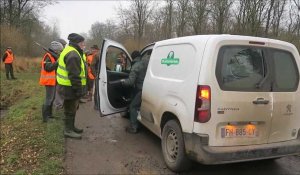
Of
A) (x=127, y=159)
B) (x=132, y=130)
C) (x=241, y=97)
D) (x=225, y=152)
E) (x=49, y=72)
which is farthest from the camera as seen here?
(x=49, y=72)

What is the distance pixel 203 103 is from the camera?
15.0 ft

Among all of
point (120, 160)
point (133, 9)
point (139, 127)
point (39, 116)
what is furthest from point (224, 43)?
point (133, 9)

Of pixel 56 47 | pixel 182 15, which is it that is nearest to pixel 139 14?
pixel 182 15

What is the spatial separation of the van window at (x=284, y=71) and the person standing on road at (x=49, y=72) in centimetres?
458

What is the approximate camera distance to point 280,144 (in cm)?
503

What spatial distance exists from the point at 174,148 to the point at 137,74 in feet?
7.25

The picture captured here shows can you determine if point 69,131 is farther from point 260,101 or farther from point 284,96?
point 284,96

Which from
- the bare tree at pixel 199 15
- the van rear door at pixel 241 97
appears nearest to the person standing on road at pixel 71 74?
the van rear door at pixel 241 97

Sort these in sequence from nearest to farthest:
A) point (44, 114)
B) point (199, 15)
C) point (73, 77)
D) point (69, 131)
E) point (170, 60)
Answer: point (170, 60) → point (73, 77) → point (69, 131) → point (44, 114) → point (199, 15)

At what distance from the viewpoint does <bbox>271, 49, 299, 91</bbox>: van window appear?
16.5ft

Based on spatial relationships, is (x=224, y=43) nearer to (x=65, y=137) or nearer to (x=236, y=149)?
(x=236, y=149)

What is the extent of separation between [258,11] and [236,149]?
20.2 m

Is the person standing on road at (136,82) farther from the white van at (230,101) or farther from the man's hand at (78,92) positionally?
the white van at (230,101)

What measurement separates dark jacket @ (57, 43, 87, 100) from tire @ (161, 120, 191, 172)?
6.31ft
